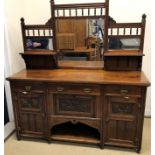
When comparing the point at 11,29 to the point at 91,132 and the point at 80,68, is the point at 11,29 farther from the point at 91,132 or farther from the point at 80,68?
the point at 91,132

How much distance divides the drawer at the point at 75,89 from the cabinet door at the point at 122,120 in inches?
6.3

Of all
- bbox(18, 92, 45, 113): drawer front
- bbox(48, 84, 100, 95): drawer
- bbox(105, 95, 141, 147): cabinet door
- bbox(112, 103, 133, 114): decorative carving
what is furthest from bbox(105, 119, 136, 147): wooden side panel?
bbox(18, 92, 45, 113): drawer front

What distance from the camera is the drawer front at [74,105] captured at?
80.5 inches

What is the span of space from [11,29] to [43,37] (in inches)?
23.6

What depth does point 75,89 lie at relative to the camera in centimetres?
202

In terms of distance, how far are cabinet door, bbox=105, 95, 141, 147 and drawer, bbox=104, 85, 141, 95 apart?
45mm

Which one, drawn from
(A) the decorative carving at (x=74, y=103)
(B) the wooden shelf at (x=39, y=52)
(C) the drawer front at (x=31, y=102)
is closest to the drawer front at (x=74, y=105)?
(A) the decorative carving at (x=74, y=103)

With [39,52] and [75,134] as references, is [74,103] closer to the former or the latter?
[75,134]

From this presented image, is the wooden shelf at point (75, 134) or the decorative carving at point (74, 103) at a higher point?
the decorative carving at point (74, 103)

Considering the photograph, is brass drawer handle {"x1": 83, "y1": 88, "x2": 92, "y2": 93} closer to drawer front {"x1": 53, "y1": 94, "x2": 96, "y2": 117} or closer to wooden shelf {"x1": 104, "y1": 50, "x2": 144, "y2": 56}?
drawer front {"x1": 53, "y1": 94, "x2": 96, "y2": 117}

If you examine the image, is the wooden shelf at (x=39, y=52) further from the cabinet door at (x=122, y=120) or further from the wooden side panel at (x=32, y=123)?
the cabinet door at (x=122, y=120)

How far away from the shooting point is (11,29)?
8.56 feet
